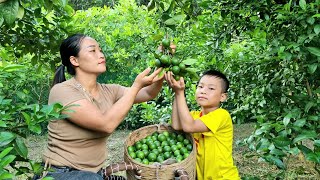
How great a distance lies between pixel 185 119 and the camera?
245cm

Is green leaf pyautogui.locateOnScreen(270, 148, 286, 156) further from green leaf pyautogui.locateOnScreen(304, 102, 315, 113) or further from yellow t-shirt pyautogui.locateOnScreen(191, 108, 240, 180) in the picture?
yellow t-shirt pyautogui.locateOnScreen(191, 108, 240, 180)

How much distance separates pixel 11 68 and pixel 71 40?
0.76 meters

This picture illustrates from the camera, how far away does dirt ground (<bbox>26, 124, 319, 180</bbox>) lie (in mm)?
4285

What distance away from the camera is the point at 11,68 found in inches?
70.3

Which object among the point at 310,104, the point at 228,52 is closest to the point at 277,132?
the point at 310,104

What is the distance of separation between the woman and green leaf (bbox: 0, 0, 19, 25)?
74cm

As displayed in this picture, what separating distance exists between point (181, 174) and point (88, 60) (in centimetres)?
83

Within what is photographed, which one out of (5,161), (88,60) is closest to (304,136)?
(88,60)

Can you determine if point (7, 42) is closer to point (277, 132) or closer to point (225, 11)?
point (225, 11)

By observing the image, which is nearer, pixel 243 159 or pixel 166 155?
pixel 166 155

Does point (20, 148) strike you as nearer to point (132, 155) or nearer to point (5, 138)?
point (5, 138)

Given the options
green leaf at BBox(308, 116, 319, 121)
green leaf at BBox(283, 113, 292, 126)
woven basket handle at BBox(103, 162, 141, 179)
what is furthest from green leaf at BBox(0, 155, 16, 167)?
green leaf at BBox(308, 116, 319, 121)

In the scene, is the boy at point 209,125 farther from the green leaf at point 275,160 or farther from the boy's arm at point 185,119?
the green leaf at point 275,160

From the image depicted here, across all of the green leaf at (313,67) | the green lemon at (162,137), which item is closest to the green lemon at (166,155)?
the green lemon at (162,137)
